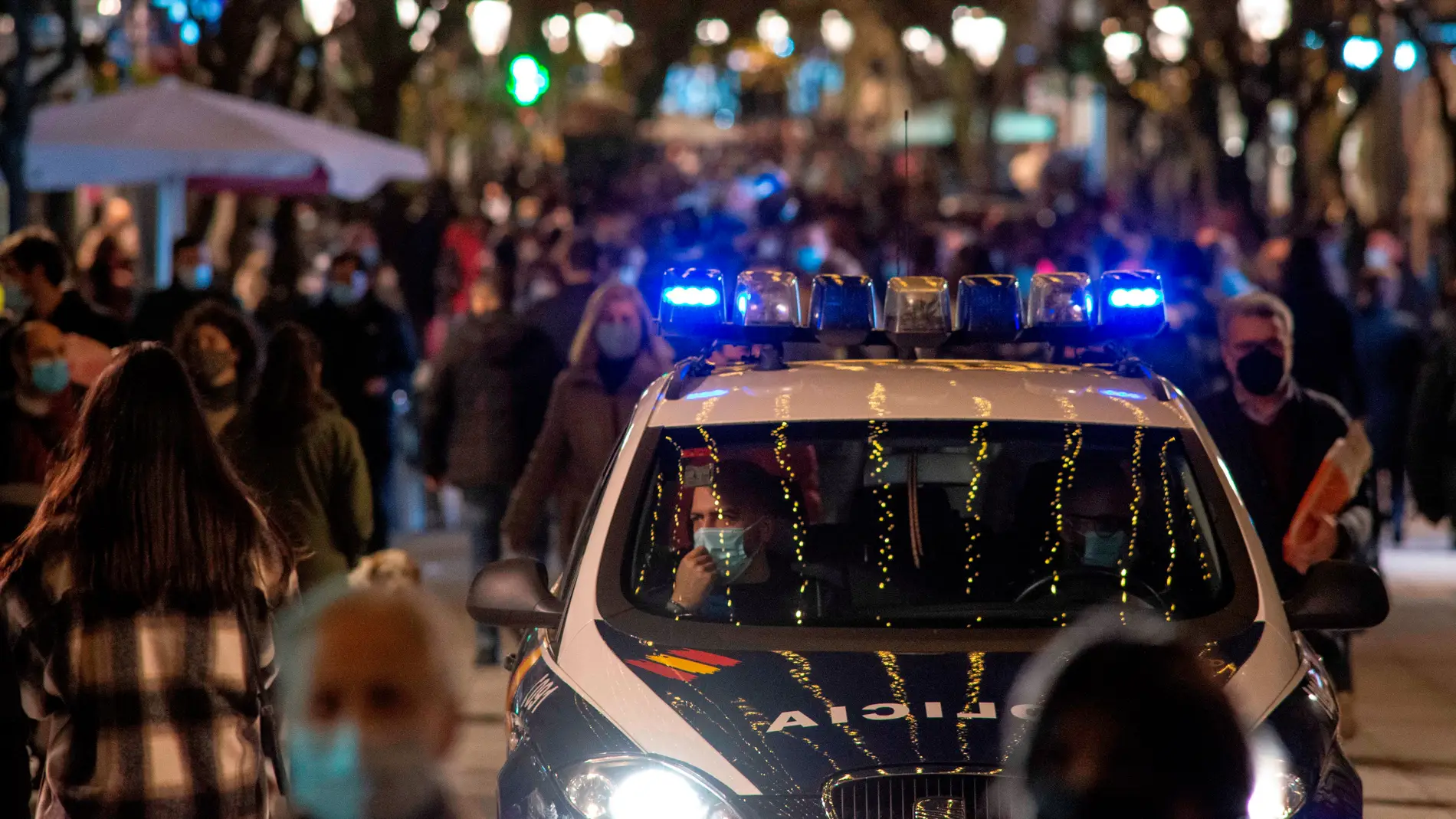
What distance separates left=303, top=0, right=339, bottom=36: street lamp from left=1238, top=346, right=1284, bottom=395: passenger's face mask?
638 inches

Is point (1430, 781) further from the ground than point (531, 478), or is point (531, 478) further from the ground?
point (531, 478)

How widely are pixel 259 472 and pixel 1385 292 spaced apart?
9.23 metres

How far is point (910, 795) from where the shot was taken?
4172mm

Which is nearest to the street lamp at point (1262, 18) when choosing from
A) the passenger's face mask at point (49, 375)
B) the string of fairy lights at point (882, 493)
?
the passenger's face mask at point (49, 375)

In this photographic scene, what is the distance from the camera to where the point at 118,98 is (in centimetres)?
1491

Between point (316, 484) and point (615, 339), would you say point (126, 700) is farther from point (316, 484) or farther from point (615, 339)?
point (615, 339)

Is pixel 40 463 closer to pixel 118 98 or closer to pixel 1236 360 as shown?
pixel 1236 360

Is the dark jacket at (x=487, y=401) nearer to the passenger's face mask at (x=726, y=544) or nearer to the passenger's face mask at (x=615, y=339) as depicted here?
the passenger's face mask at (x=615, y=339)

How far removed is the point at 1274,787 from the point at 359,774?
2098 mm

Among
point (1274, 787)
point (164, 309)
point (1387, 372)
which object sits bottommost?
point (1387, 372)

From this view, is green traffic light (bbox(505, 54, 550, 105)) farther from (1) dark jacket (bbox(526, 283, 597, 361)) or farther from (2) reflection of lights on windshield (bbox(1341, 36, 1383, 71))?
(1) dark jacket (bbox(526, 283, 597, 361))

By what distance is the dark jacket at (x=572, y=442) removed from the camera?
9.26m

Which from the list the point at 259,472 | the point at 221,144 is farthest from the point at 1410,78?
the point at 259,472

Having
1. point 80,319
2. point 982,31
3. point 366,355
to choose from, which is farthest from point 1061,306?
point 982,31
